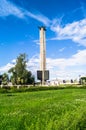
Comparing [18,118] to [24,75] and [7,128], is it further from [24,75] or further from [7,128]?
[24,75]

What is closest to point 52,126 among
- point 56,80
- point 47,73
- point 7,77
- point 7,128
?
point 7,128

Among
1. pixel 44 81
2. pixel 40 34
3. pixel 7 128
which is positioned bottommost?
pixel 7 128

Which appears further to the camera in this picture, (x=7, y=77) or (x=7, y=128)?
(x=7, y=77)

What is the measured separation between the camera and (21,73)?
13812cm

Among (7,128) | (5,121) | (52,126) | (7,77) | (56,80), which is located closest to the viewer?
(52,126)

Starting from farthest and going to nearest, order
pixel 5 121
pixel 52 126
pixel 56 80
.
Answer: pixel 56 80, pixel 5 121, pixel 52 126

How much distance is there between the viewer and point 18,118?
14.3m

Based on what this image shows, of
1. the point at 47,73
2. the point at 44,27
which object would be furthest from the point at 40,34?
the point at 47,73

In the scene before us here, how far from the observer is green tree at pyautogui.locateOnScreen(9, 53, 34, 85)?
13600cm

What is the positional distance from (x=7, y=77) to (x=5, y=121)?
5225 inches

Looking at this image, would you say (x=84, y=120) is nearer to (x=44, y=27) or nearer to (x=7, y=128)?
(x=7, y=128)

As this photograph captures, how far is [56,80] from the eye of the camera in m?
157

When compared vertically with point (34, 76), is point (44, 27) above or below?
above

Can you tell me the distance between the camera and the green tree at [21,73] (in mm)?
136000
